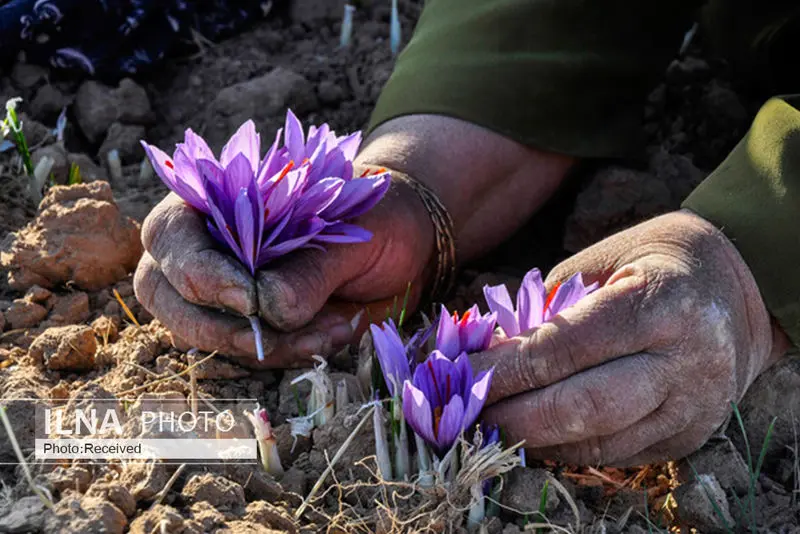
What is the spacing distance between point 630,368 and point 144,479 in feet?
2.47

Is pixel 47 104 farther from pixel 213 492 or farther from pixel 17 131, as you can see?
pixel 213 492

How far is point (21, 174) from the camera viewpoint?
2.49 metres

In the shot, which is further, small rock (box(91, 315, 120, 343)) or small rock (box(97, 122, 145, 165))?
small rock (box(97, 122, 145, 165))

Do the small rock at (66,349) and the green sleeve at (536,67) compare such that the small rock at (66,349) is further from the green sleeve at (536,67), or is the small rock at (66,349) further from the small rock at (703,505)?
the small rock at (703,505)

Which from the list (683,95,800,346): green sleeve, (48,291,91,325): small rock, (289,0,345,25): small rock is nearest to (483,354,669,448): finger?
(683,95,800,346): green sleeve

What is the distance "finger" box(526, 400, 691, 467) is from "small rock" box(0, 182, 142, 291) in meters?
0.99

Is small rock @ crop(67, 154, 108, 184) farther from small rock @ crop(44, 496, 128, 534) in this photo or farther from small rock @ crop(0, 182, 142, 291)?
small rock @ crop(44, 496, 128, 534)

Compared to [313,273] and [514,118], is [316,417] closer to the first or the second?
[313,273]

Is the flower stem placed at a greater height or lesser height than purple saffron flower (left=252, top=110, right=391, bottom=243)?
lesser

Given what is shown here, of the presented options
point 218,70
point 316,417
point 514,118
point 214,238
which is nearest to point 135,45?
point 218,70

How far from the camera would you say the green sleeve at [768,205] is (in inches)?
67.8

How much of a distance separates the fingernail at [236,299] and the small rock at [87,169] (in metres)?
1.02

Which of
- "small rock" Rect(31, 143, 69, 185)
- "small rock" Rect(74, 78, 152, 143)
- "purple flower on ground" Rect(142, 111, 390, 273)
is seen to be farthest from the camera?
"small rock" Rect(74, 78, 152, 143)

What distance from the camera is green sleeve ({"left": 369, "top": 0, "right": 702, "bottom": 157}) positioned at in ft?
7.78
